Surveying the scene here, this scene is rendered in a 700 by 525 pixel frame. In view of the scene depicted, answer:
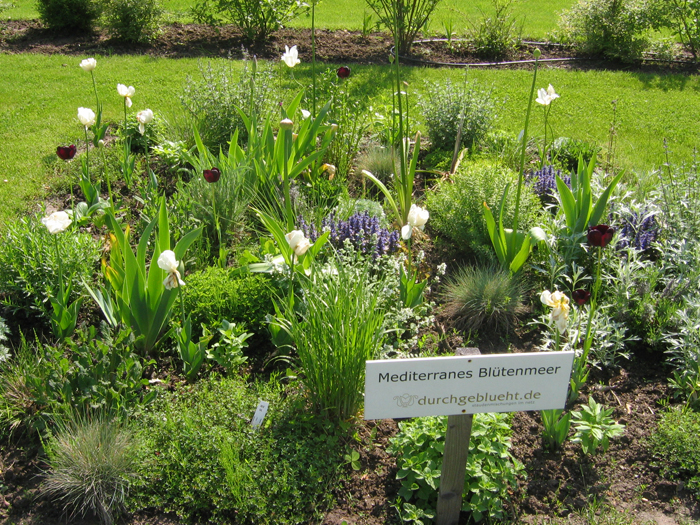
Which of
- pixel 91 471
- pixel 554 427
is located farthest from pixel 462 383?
pixel 91 471

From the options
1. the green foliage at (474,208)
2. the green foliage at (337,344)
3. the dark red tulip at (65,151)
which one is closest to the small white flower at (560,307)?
the green foliage at (337,344)

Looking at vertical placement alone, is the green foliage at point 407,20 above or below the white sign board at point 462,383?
above

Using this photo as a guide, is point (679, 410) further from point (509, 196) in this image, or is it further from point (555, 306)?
point (509, 196)

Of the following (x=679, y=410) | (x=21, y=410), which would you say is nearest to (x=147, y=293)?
(x=21, y=410)

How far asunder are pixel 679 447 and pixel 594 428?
423 mm

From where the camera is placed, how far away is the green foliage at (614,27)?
303 inches

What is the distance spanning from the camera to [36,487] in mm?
2459

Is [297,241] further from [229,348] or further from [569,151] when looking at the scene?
[569,151]

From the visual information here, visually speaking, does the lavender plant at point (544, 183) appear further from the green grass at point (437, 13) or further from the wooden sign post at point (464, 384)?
the green grass at point (437, 13)

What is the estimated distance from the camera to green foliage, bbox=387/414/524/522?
232 centimetres

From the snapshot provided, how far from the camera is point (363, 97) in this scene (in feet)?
18.2

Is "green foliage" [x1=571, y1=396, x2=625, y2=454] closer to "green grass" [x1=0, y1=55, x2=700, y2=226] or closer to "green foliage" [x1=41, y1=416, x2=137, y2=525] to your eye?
"green foliage" [x1=41, y1=416, x2=137, y2=525]

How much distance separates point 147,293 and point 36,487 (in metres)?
0.96

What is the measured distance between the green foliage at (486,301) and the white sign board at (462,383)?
122cm
